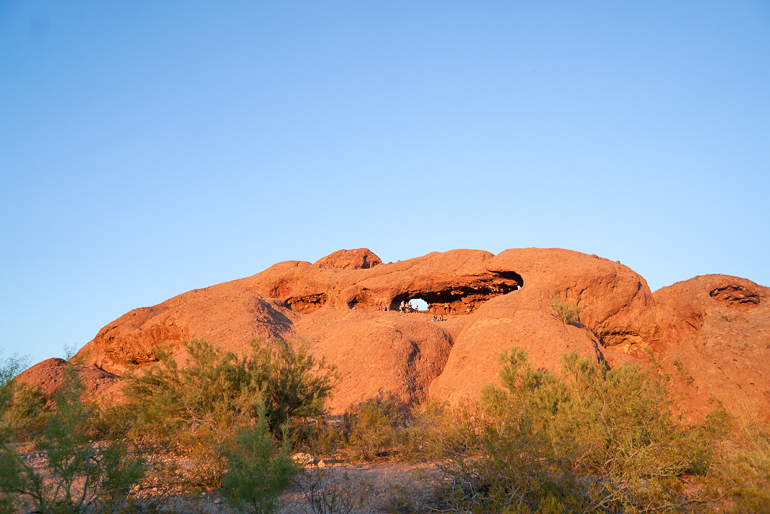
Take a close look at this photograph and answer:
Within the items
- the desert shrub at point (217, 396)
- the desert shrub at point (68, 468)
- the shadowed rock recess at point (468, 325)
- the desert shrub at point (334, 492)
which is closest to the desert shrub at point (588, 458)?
the desert shrub at point (334, 492)

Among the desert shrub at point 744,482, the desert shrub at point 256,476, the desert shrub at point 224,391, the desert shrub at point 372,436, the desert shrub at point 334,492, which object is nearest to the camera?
the desert shrub at point 744,482

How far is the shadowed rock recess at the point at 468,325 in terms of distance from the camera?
14000mm

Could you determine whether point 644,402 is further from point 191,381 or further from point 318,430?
point 191,381

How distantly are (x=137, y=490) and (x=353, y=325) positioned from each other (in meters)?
11.1

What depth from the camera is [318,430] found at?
388 inches

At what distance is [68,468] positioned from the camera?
4617 mm

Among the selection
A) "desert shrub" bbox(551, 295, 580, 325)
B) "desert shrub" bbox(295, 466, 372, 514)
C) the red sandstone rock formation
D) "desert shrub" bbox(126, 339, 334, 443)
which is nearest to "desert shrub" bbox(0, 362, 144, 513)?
"desert shrub" bbox(295, 466, 372, 514)

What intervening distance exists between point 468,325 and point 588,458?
465 inches

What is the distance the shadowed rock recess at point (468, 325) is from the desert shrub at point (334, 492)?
651 centimetres

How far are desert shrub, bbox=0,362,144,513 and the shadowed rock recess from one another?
762 centimetres

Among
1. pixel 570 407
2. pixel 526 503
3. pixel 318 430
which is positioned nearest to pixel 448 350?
pixel 318 430

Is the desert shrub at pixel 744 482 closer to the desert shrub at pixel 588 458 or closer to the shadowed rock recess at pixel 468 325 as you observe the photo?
the desert shrub at pixel 588 458

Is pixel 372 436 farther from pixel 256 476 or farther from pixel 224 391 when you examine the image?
pixel 256 476

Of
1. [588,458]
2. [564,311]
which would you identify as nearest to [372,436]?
[588,458]
